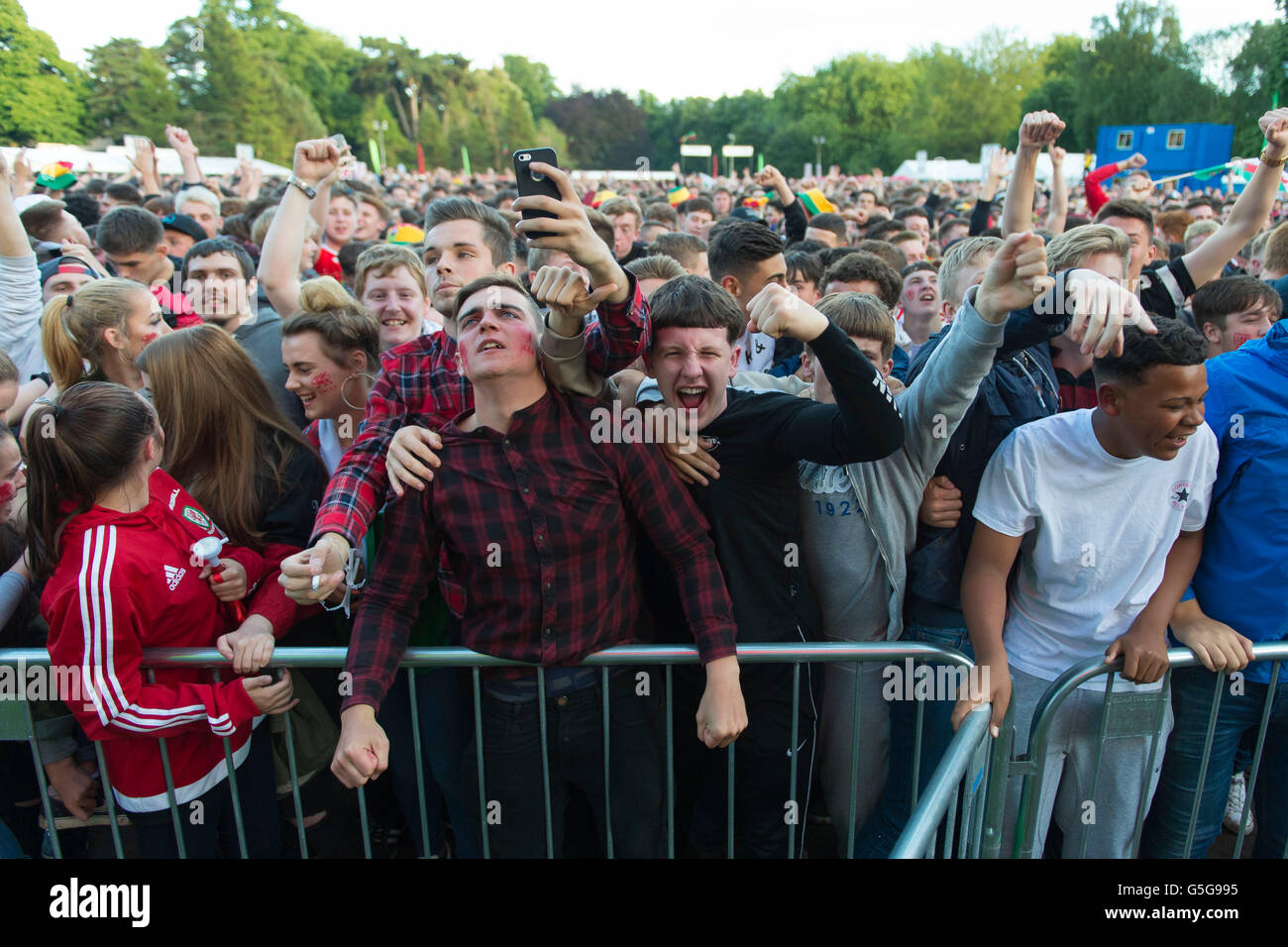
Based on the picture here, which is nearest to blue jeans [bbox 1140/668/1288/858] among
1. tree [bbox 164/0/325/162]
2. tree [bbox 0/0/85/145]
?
tree [bbox 0/0/85/145]

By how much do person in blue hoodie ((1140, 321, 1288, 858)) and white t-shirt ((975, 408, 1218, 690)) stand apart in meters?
0.11

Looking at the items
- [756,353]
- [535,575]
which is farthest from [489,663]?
[756,353]

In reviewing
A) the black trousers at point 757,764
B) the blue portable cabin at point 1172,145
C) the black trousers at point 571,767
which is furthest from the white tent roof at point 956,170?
the black trousers at point 571,767

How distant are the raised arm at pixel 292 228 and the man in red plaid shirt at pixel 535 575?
5.22ft

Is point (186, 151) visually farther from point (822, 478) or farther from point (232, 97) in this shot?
point (232, 97)

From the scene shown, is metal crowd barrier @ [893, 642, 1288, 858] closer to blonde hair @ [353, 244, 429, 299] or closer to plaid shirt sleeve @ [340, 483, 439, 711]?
plaid shirt sleeve @ [340, 483, 439, 711]

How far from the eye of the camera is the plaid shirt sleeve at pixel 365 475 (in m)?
2.19

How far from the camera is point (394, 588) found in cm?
232

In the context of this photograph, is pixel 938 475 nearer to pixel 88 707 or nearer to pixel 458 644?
pixel 458 644

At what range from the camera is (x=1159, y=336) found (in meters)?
2.23

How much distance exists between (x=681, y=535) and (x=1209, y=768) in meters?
1.81
